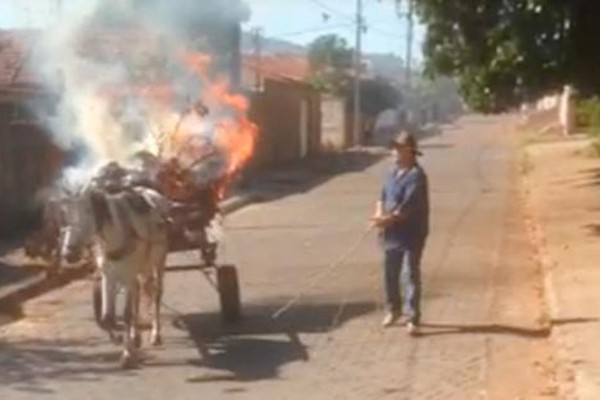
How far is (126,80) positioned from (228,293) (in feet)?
15.1

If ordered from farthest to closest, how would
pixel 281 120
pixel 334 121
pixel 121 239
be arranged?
1. pixel 334 121
2. pixel 281 120
3. pixel 121 239

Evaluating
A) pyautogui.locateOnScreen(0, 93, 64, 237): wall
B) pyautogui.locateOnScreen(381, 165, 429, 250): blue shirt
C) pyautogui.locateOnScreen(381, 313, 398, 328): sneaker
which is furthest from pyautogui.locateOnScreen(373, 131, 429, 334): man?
pyautogui.locateOnScreen(0, 93, 64, 237): wall

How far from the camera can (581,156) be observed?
4884cm

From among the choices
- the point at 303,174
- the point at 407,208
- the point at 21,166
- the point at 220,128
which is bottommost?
the point at 303,174

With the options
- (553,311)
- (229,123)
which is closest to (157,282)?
(553,311)

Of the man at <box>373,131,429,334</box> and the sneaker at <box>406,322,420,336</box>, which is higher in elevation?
the man at <box>373,131,429,334</box>

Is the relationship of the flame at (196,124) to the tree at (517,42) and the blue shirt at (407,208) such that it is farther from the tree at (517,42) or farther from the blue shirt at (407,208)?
the tree at (517,42)

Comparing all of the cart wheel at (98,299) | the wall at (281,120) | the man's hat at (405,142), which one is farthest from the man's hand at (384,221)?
the wall at (281,120)

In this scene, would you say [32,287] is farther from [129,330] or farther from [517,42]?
[517,42]

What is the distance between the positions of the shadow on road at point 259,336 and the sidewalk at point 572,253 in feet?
6.64

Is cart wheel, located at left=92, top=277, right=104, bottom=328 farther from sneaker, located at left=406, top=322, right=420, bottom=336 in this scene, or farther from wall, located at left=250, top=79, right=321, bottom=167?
wall, located at left=250, top=79, right=321, bottom=167

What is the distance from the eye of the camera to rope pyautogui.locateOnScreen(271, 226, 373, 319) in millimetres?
15672

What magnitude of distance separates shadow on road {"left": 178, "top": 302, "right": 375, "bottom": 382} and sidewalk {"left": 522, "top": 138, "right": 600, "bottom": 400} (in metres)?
2.02

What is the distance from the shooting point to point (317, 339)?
44.3ft
